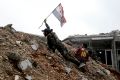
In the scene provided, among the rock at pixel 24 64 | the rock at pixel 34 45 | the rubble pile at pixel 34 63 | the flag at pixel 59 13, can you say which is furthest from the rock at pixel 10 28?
the rock at pixel 24 64

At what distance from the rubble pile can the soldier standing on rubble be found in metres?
0.28

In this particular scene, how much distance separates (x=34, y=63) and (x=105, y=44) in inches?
615

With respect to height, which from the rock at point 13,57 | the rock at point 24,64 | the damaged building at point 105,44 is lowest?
the damaged building at point 105,44

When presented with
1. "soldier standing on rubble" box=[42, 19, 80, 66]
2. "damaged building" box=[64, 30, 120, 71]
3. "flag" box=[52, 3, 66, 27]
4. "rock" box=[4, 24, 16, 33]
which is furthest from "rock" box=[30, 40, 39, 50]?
"damaged building" box=[64, 30, 120, 71]

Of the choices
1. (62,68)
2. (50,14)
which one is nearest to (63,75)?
(62,68)

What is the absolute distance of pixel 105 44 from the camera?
34219 millimetres

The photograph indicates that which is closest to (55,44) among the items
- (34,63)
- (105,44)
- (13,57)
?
(34,63)

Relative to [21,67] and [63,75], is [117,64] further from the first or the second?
[21,67]

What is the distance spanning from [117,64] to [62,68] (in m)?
13.3

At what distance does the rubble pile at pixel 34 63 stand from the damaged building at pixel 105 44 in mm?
6830

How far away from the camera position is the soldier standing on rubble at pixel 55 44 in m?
22.4

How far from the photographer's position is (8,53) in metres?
19.0

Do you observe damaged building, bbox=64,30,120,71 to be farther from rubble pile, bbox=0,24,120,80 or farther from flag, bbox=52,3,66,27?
flag, bbox=52,3,66,27

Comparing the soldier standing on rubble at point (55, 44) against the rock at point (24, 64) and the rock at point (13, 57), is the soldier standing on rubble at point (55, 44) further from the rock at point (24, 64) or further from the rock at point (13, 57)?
the rock at point (13, 57)
